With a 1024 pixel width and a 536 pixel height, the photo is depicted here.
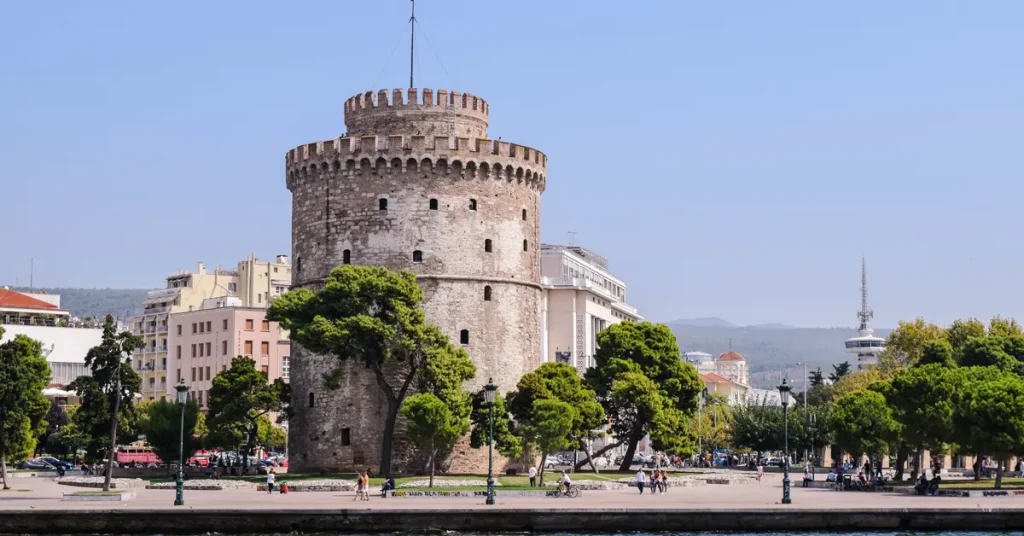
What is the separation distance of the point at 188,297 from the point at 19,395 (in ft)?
223

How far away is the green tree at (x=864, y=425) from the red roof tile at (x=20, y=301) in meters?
72.9

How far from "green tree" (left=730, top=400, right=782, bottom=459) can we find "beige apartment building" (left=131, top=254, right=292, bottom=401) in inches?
1805

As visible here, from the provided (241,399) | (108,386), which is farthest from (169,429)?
(108,386)

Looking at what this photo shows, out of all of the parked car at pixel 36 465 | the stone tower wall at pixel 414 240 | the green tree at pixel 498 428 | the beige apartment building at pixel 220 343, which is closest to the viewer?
the green tree at pixel 498 428

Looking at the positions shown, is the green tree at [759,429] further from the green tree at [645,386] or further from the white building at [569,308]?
the white building at [569,308]

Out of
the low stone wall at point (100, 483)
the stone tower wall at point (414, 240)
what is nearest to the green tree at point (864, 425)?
the stone tower wall at point (414, 240)

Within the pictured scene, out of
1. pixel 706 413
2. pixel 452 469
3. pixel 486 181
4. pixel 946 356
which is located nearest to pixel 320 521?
pixel 452 469

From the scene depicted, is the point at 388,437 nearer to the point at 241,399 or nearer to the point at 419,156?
the point at 241,399

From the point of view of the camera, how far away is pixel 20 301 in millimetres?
115375

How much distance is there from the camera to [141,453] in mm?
83750

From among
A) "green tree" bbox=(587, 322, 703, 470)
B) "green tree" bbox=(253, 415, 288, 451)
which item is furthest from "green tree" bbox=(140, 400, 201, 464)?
"green tree" bbox=(587, 322, 703, 470)

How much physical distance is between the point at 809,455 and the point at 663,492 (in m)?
58.7

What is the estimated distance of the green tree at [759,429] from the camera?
80.5m

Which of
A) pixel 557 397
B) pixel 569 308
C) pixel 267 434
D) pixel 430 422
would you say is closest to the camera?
pixel 430 422
